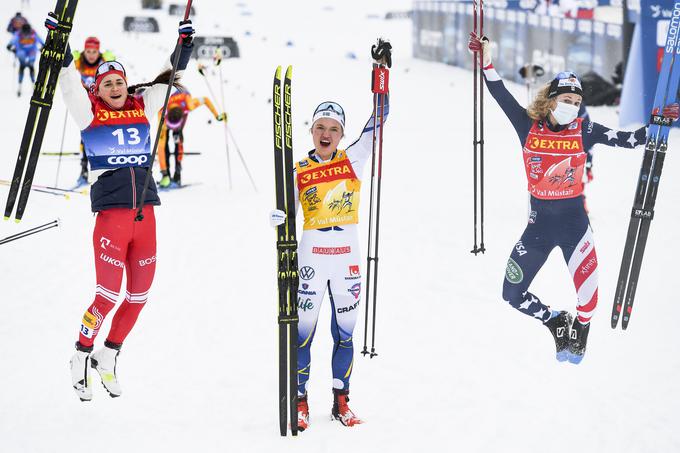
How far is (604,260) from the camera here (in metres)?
9.55

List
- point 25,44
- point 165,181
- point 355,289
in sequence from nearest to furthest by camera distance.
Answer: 1. point 355,289
2. point 165,181
3. point 25,44

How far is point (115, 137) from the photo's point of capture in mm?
5633

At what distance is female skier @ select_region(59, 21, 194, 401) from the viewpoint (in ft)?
A: 18.4

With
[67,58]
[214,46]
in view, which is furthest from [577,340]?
[214,46]

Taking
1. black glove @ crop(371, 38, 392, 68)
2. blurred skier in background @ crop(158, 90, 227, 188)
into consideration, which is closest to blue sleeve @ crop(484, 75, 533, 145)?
black glove @ crop(371, 38, 392, 68)

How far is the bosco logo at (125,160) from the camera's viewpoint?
5.66 meters

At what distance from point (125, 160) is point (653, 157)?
3.40 m

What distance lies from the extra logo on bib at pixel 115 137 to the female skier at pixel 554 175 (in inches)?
89.4

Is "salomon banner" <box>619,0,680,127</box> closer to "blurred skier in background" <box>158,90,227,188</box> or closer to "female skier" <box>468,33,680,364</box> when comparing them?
"blurred skier in background" <box>158,90,227,188</box>

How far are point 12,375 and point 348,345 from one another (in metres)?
2.79

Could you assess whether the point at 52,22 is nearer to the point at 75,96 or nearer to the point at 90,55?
the point at 75,96

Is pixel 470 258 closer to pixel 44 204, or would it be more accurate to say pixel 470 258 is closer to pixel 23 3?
pixel 44 204

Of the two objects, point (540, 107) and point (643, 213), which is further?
point (540, 107)

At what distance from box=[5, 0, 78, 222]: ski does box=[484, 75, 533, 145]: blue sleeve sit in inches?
109
